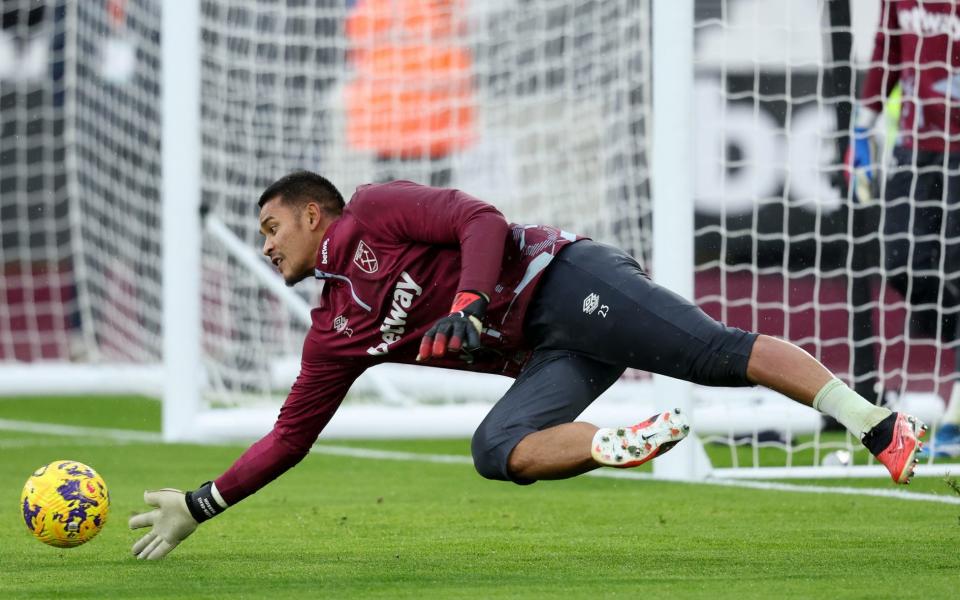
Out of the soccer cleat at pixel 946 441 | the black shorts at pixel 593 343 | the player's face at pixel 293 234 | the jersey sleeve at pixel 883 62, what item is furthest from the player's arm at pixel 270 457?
the jersey sleeve at pixel 883 62

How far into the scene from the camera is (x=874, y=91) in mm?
7520

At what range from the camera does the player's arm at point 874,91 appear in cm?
746

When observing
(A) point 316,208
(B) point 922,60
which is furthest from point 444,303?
(B) point 922,60

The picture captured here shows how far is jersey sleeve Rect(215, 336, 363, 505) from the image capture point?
4621mm

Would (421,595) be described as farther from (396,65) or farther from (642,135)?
(396,65)

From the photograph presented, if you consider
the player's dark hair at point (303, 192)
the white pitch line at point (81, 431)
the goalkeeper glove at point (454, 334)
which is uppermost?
the player's dark hair at point (303, 192)

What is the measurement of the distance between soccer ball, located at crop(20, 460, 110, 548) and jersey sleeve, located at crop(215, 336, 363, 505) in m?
0.38

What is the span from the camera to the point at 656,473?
23.2 ft

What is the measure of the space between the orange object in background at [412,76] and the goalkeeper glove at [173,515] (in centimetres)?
527

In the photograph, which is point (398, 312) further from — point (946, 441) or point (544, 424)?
point (946, 441)

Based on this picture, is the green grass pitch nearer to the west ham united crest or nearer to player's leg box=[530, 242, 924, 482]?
player's leg box=[530, 242, 924, 482]

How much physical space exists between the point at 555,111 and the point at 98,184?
4138 millimetres

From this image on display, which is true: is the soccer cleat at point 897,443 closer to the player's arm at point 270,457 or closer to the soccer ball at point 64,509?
the player's arm at point 270,457

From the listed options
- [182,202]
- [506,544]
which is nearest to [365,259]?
[506,544]
